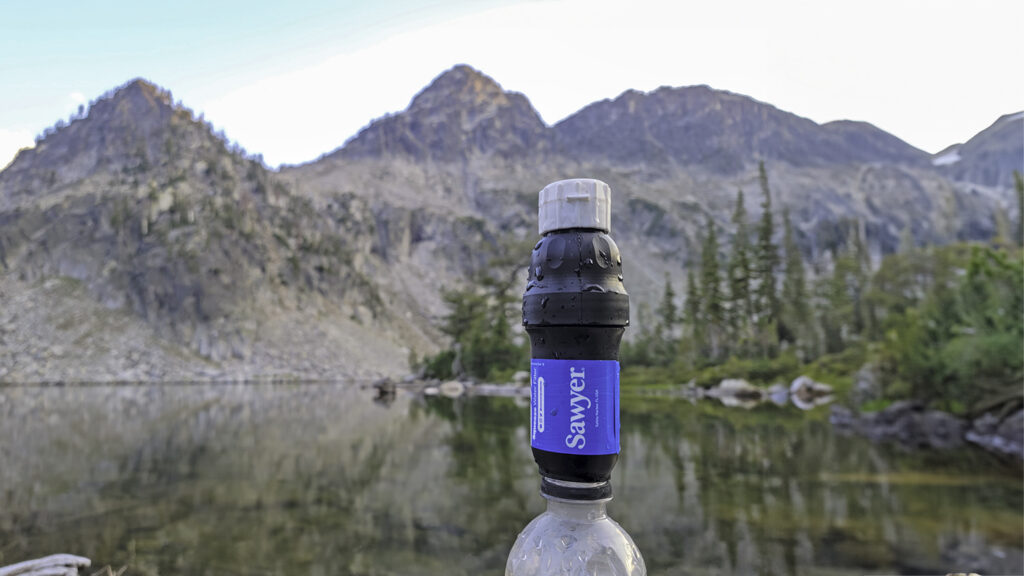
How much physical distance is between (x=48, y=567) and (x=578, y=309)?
600cm

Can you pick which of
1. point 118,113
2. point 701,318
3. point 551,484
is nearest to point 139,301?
point 118,113

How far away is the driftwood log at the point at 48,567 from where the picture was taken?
485 cm

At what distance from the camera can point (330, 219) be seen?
98562mm

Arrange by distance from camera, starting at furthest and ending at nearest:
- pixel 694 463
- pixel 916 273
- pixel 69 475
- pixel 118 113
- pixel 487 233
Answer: pixel 487 233 → pixel 118 113 → pixel 916 273 → pixel 694 463 → pixel 69 475

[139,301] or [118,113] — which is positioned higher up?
[118,113]

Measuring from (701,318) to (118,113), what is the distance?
95.8 m

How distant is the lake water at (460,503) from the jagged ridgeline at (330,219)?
36.8 meters

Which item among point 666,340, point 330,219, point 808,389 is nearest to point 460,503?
point 808,389

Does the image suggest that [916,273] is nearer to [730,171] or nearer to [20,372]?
[20,372]

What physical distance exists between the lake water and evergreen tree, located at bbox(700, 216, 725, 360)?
3085 centimetres

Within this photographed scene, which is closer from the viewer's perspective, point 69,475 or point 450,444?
point 69,475

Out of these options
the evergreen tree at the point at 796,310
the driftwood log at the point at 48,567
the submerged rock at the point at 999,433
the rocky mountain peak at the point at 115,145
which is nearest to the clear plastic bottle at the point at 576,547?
the driftwood log at the point at 48,567

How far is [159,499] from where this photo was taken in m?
8.57

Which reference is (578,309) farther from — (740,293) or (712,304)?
(740,293)
